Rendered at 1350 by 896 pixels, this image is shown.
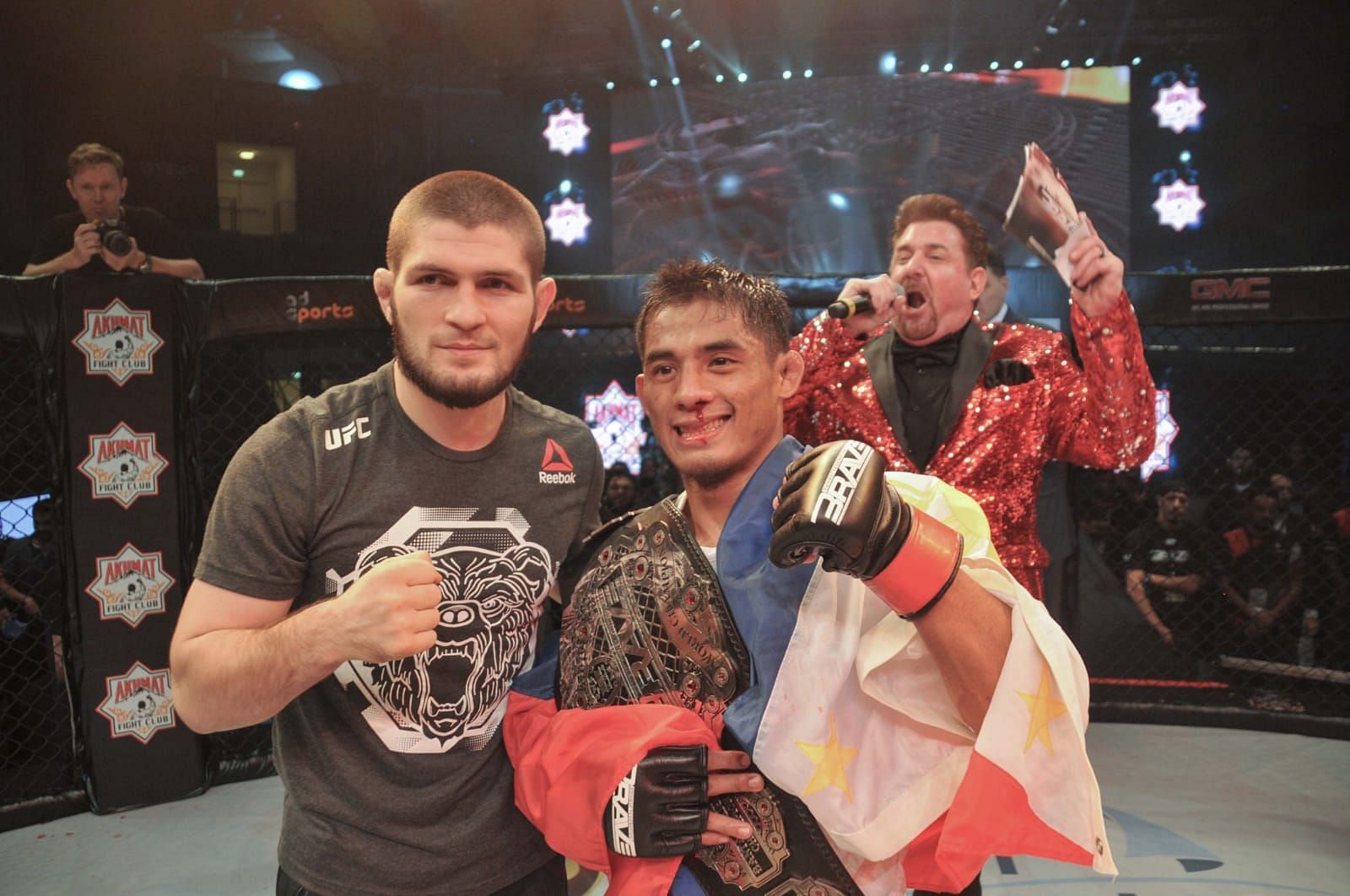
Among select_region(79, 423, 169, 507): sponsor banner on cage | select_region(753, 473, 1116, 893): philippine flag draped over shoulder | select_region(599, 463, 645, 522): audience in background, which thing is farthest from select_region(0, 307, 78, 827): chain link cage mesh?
select_region(753, 473, 1116, 893): philippine flag draped over shoulder

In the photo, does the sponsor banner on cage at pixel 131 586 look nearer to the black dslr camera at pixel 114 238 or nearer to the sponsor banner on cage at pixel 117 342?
the sponsor banner on cage at pixel 117 342

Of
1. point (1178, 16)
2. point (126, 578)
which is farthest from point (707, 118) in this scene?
point (126, 578)

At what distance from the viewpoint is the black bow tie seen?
2.03 meters

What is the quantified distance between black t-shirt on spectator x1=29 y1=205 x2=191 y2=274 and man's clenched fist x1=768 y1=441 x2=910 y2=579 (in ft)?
11.1

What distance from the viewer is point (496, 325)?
1.32 m

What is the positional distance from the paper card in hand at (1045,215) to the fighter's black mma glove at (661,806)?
109 centimetres

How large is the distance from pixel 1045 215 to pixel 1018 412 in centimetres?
43

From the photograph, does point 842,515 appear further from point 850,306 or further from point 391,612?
point 850,306

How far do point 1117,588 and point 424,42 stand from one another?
274 inches

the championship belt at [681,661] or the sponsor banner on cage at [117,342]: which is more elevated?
the sponsor banner on cage at [117,342]

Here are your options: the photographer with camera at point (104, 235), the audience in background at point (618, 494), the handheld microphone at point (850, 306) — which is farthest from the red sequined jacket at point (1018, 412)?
the photographer with camera at point (104, 235)

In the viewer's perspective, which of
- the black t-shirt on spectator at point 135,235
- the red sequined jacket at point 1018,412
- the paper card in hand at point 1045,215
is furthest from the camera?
the black t-shirt on spectator at point 135,235

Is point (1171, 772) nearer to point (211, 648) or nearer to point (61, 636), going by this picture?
point (211, 648)

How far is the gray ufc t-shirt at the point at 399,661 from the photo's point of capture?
1.27m
